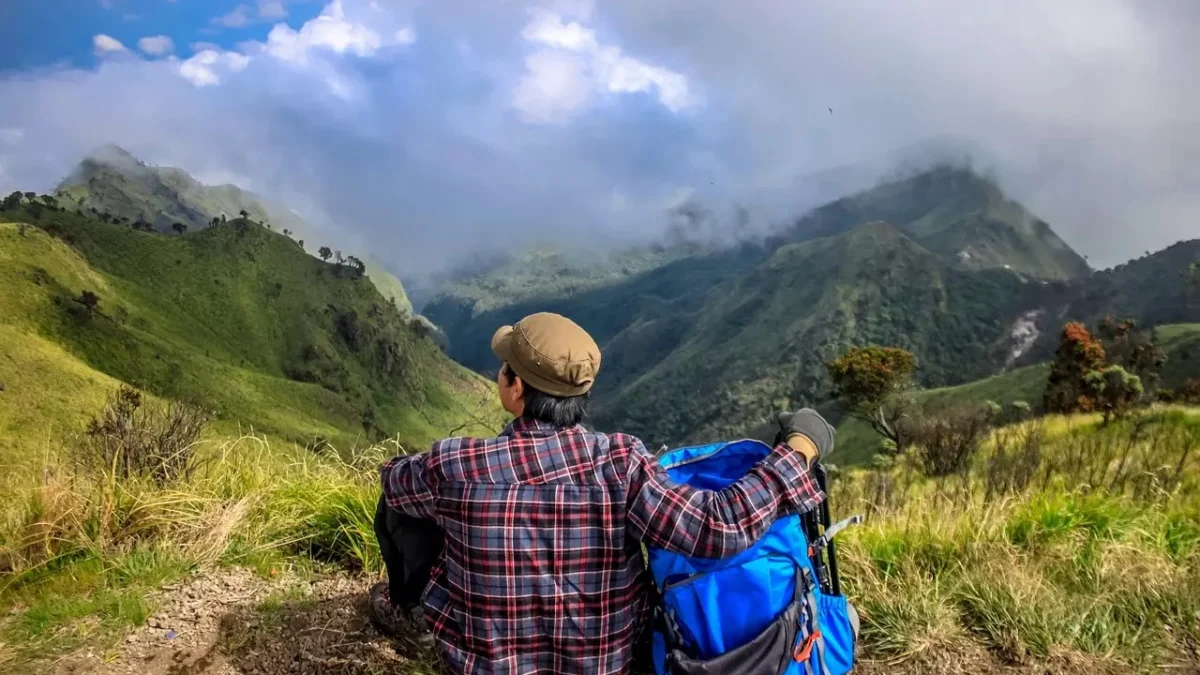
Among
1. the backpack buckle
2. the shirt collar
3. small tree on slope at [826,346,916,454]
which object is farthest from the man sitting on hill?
small tree on slope at [826,346,916,454]

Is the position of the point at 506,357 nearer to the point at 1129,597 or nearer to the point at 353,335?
the point at 1129,597

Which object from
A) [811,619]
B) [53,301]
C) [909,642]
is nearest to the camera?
[811,619]

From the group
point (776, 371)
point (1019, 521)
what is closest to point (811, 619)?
point (1019, 521)

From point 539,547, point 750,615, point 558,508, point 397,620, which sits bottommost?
point 397,620

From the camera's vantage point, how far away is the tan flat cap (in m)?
2.55

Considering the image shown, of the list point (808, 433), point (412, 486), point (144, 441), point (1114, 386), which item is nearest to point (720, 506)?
point (808, 433)

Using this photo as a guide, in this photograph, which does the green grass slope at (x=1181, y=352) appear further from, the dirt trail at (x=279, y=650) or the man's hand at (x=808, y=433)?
the man's hand at (x=808, y=433)

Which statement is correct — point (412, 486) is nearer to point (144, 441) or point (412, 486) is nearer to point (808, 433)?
point (808, 433)

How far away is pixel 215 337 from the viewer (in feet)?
370

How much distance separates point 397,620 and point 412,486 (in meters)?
1.03

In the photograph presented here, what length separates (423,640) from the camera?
338 cm

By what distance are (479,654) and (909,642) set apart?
2080 mm

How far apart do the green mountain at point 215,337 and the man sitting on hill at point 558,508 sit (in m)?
63.4

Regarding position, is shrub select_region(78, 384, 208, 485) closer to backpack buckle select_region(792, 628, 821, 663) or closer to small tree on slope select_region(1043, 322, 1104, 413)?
backpack buckle select_region(792, 628, 821, 663)
